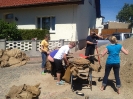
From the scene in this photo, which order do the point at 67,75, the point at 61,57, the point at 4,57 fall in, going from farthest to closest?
the point at 4,57 → the point at 61,57 → the point at 67,75

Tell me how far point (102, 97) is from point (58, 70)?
1829mm

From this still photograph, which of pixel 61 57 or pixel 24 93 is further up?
pixel 61 57

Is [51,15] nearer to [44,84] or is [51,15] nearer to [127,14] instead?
[44,84]

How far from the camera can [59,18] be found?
46.0 feet

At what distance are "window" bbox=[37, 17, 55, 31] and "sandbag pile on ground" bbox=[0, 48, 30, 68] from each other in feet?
16.4

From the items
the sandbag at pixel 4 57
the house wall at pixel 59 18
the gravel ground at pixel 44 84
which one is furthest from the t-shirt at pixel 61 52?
the house wall at pixel 59 18

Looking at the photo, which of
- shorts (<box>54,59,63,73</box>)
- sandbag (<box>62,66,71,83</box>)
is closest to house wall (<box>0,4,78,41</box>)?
shorts (<box>54,59,63,73</box>)

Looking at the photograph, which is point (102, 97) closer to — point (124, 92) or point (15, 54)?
point (124, 92)

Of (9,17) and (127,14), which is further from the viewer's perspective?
(127,14)

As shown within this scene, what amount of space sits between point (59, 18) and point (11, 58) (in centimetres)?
554

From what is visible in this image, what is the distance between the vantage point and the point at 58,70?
6.86 metres

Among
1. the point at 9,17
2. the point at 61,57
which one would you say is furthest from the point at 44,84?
the point at 9,17

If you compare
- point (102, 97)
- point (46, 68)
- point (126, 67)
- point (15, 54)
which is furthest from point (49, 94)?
point (15, 54)

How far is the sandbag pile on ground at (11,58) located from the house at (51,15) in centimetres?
468
